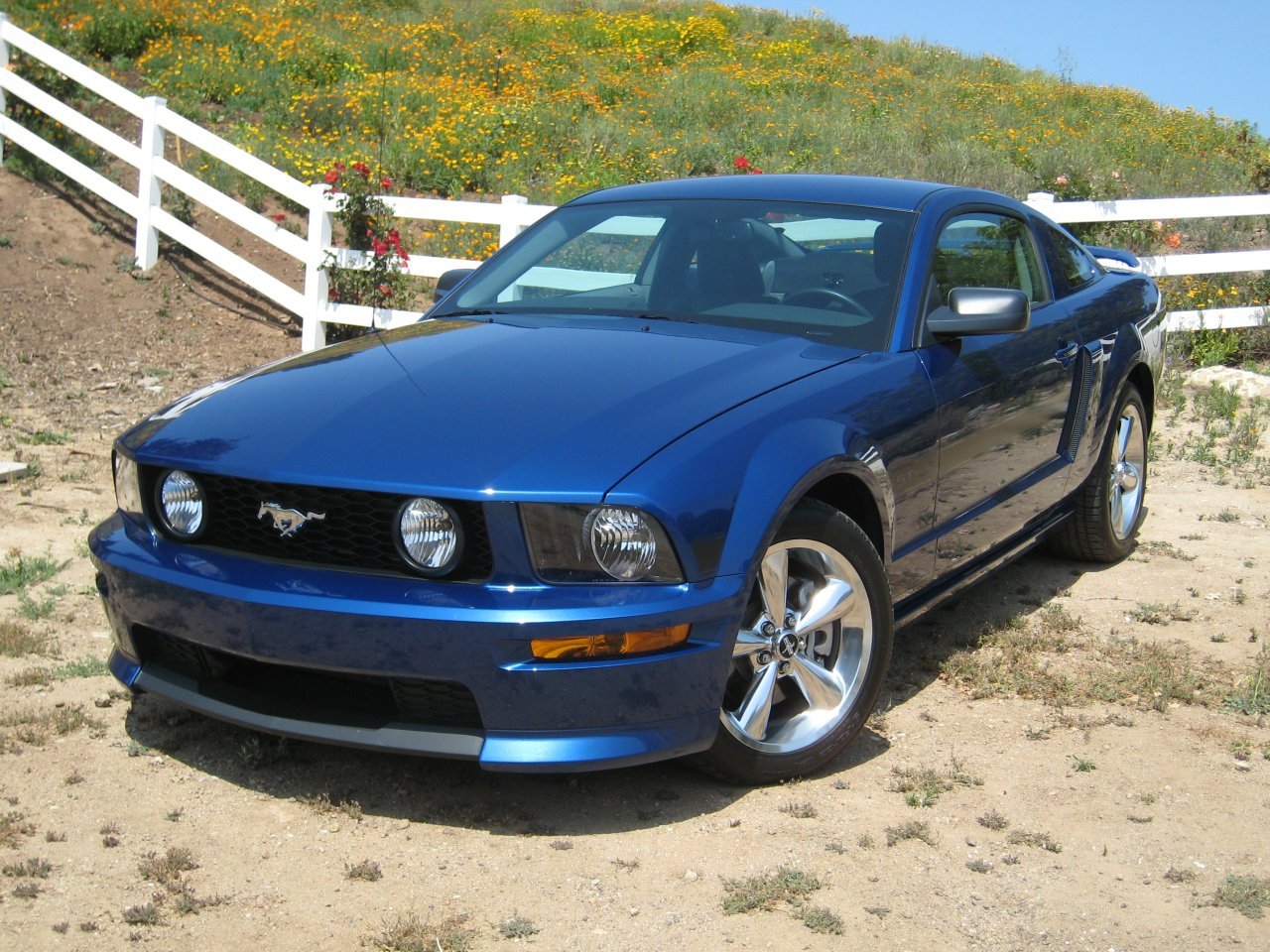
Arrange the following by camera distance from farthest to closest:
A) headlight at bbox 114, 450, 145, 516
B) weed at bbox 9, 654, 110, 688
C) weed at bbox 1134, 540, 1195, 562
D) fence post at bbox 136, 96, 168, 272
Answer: fence post at bbox 136, 96, 168, 272
weed at bbox 1134, 540, 1195, 562
weed at bbox 9, 654, 110, 688
headlight at bbox 114, 450, 145, 516

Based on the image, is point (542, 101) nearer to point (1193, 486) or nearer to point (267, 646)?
point (1193, 486)

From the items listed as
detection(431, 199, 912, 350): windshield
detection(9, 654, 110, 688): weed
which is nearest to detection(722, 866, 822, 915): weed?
detection(431, 199, 912, 350): windshield

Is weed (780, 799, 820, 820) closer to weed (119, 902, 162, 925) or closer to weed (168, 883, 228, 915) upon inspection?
weed (168, 883, 228, 915)

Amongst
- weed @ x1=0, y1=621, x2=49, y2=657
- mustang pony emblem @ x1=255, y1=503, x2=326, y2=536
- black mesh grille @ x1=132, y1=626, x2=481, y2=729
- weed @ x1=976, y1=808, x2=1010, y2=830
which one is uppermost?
mustang pony emblem @ x1=255, y1=503, x2=326, y2=536

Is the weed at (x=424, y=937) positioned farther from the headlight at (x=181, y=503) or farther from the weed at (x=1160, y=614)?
the weed at (x=1160, y=614)

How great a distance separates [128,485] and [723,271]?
6.38 ft

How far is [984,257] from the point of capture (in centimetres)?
488

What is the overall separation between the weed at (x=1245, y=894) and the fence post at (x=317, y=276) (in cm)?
810

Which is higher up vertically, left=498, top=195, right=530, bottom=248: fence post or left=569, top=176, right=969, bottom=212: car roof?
left=569, top=176, right=969, bottom=212: car roof

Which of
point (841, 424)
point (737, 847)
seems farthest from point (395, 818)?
point (841, 424)

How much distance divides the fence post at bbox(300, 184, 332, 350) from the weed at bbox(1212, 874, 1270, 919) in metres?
8.10

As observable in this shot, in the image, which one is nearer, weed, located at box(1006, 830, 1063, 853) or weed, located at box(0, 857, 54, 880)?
weed, located at box(0, 857, 54, 880)

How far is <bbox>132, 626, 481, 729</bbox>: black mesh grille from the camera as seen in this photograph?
3.22 metres

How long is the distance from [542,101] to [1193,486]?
40.0 feet
